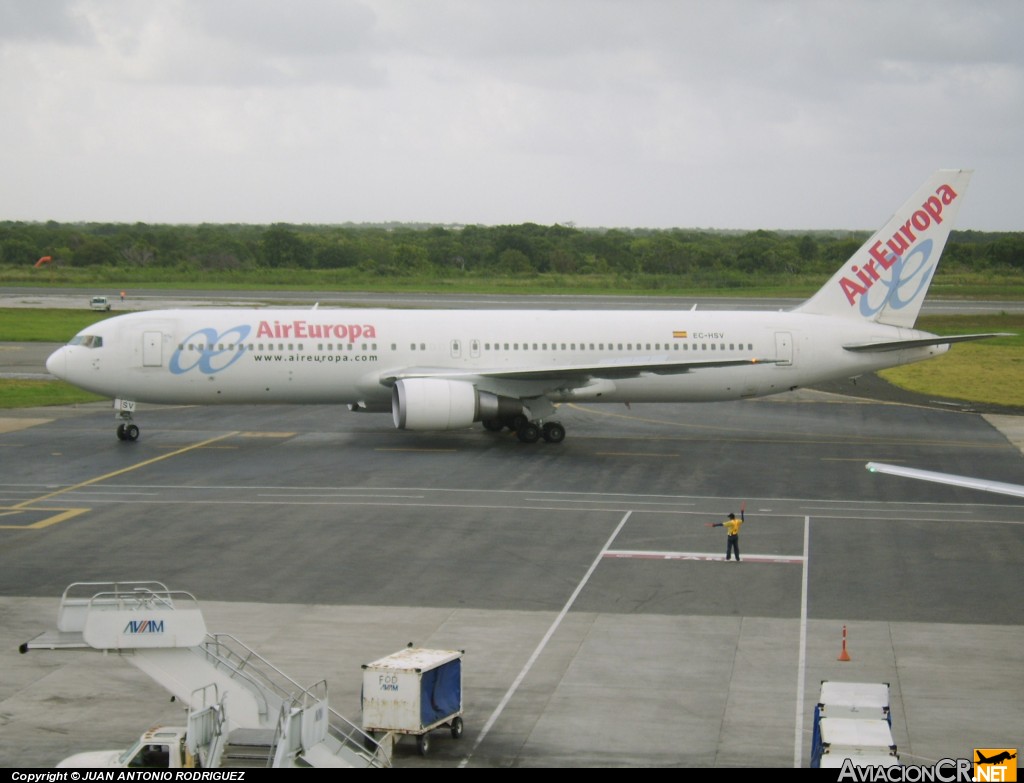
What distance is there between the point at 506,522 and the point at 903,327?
2349 cm

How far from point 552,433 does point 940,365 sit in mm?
36524

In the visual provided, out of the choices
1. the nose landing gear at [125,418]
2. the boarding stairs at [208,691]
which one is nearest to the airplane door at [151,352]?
the nose landing gear at [125,418]

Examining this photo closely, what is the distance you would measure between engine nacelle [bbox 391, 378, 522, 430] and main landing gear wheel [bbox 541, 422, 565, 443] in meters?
3.11

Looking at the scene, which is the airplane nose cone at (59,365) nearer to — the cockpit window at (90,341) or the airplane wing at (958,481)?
the cockpit window at (90,341)

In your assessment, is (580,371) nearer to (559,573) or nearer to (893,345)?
(893,345)

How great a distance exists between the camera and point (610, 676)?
24578mm

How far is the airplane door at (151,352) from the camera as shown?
159ft

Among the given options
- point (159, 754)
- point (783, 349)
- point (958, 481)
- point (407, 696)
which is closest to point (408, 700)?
point (407, 696)

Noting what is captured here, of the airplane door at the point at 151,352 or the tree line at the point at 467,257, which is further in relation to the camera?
the tree line at the point at 467,257

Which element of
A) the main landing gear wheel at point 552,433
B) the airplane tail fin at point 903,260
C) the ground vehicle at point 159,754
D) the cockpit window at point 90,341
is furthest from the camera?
the airplane tail fin at point 903,260

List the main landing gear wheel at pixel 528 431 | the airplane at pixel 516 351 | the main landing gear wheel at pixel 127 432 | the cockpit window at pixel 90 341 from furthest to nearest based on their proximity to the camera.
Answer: the main landing gear wheel at pixel 528 431, the main landing gear wheel at pixel 127 432, the cockpit window at pixel 90 341, the airplane at pixel 516 351

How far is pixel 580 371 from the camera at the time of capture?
48906 millimetres

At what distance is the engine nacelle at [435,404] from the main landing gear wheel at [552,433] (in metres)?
3.11

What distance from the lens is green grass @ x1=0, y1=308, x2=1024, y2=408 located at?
2491 inches
